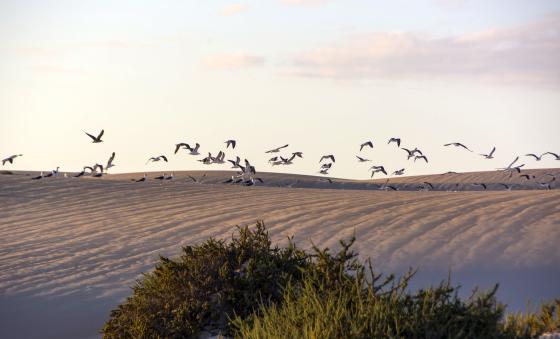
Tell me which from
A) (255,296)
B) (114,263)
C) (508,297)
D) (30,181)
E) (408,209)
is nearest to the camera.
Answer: (255,296)

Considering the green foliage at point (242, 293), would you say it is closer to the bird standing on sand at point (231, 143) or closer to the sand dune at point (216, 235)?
the sand dune at point (216, 235)

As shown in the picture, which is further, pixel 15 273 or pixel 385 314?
pixel 15 273

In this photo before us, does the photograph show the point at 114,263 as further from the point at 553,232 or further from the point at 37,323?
the point at 553,232

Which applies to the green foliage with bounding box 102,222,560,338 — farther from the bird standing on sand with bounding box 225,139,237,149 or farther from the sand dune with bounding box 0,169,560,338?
the bird standing on sand with bounding box 225,139,237,149

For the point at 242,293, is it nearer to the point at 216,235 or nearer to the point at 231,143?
the point at 216,235

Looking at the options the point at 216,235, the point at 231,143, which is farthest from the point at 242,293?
the point at 231,143

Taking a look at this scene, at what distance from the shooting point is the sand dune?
16.6m

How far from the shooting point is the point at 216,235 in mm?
20688

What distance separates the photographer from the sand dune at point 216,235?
16.6m

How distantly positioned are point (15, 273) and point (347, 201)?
10369 millimetres

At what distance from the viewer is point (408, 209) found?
23.6 meters

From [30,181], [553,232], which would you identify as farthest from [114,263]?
[30,181]

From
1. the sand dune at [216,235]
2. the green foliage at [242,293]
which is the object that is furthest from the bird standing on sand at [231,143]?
the green foliage at [242,293]

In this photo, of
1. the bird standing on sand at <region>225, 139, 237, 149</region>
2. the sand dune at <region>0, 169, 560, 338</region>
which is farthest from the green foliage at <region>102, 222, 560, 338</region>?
the bird standing on sand at <region>225, 139, 237, 149</region>
